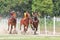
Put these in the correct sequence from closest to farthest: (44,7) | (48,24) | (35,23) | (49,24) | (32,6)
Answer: (35,23) → (49,24) → (48,24) → (44,7) → (32,6)

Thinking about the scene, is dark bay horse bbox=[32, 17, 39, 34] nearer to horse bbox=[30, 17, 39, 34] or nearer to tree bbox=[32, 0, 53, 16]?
horse bbox=[30, 17, 39, 34]

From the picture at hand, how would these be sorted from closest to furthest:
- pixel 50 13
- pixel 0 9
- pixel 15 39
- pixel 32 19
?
pixel 15 39 → pixel 32 19 → pixel 50 13 → pixel 0 9

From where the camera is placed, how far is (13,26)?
30250 millimetres

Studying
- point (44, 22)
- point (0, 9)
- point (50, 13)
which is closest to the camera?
point (44, 22)

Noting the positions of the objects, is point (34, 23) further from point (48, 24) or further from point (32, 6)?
point (32, 6)

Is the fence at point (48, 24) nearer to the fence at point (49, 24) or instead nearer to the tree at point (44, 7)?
the fence at point (49, 24)

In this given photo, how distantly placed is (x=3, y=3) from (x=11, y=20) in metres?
20.6

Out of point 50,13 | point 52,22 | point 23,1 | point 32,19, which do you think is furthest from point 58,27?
point 23,1

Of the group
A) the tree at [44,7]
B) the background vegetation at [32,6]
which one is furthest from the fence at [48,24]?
the background vegetation at [32,6]

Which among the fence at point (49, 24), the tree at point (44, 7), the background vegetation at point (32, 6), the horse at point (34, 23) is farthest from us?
the background vegetation at point (32, 6)

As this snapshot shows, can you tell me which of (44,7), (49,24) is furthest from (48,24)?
(44,7)

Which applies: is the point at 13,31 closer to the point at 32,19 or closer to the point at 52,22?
the point at 32,19

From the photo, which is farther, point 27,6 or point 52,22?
point 27,6

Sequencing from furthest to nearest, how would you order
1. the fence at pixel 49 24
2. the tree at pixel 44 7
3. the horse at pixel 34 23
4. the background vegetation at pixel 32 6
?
the background vegetation at pixel 32 6, the tree at pixel 44 7, the fence at pixel 49 24, the horse at pixel 34 23
